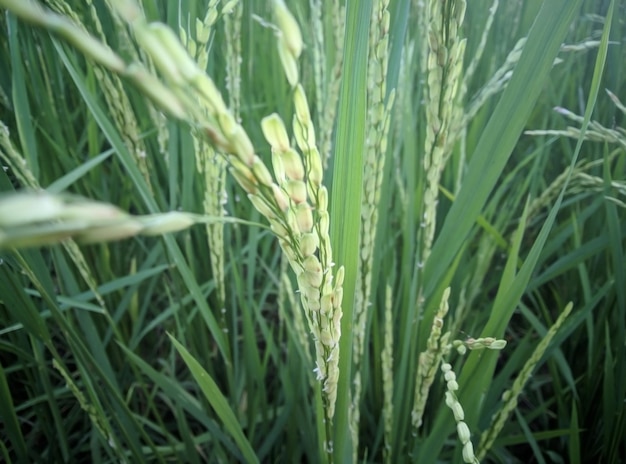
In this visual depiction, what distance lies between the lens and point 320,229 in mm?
357

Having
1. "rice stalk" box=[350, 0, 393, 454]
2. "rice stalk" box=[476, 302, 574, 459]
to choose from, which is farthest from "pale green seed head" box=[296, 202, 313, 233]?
"rice stalk" box=[476, 302, 574, 459]

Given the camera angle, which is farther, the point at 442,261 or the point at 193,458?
the point at 193,458

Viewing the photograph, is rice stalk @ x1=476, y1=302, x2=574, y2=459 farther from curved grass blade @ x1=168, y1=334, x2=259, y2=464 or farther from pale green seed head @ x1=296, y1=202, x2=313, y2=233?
pale green seed head @ x1=296, y1=202, x2=313, y2=233

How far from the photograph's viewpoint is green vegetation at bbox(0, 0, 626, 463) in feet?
1.06

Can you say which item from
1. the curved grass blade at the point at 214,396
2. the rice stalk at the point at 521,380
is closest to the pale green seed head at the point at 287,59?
the curved grass blade at the point at 214,396

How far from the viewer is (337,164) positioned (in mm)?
490

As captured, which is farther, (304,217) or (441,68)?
(441,68)

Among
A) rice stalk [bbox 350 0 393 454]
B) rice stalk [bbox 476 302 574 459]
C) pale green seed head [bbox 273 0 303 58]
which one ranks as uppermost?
pale green seed head [bbox 273 0 303 58]

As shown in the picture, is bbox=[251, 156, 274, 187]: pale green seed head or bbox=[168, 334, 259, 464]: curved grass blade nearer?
bbox=[251, 156, 274, 187]: pale green seed head

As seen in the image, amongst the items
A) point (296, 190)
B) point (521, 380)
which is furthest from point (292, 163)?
point (521, 380)

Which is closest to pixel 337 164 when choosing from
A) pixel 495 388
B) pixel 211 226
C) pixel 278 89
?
pixel 211 226

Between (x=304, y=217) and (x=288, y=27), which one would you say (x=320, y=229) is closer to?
(x=304, y=217)

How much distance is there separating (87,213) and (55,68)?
0.96 meters

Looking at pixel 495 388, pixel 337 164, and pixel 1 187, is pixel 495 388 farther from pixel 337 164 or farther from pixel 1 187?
pixel 1 187
